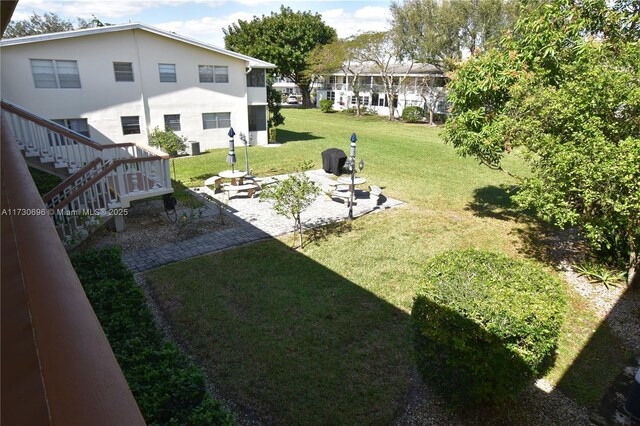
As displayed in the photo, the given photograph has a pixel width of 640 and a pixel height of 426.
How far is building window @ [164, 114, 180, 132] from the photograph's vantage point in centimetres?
2014

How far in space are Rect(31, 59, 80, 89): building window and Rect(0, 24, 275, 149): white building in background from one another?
0.04 meters

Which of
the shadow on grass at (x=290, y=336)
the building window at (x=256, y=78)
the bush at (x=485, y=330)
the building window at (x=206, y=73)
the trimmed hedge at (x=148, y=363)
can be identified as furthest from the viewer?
the building window at (x=256, y=78)

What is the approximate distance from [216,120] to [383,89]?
2883 cm

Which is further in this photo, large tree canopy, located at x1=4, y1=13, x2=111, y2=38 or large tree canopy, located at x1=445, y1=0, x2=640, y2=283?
large tree canopy, located at x1=4, y1=13, x2=111, y2=38

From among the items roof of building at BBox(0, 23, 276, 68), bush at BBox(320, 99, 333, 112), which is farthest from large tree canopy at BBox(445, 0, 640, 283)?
bush at BBox(320, 99, 333, 112)

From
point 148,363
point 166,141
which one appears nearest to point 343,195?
point 148,363

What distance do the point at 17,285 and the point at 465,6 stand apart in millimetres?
38192

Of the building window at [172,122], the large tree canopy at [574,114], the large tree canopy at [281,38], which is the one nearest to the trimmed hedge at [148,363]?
the large tree canopy at [574,114]

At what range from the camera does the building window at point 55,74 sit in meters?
16.0

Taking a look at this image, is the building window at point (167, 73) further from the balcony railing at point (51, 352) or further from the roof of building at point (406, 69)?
the roof of building at point (406, 69)

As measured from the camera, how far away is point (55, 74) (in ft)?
53.9

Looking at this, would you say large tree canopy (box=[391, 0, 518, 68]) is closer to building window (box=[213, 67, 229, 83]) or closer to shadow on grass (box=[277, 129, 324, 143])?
shadow on grass (box=[277, 129, 324, 143])

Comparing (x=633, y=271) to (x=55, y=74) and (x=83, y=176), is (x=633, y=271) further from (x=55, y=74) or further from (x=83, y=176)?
(x=55, y=74)

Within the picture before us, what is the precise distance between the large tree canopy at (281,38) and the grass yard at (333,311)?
3463cm
